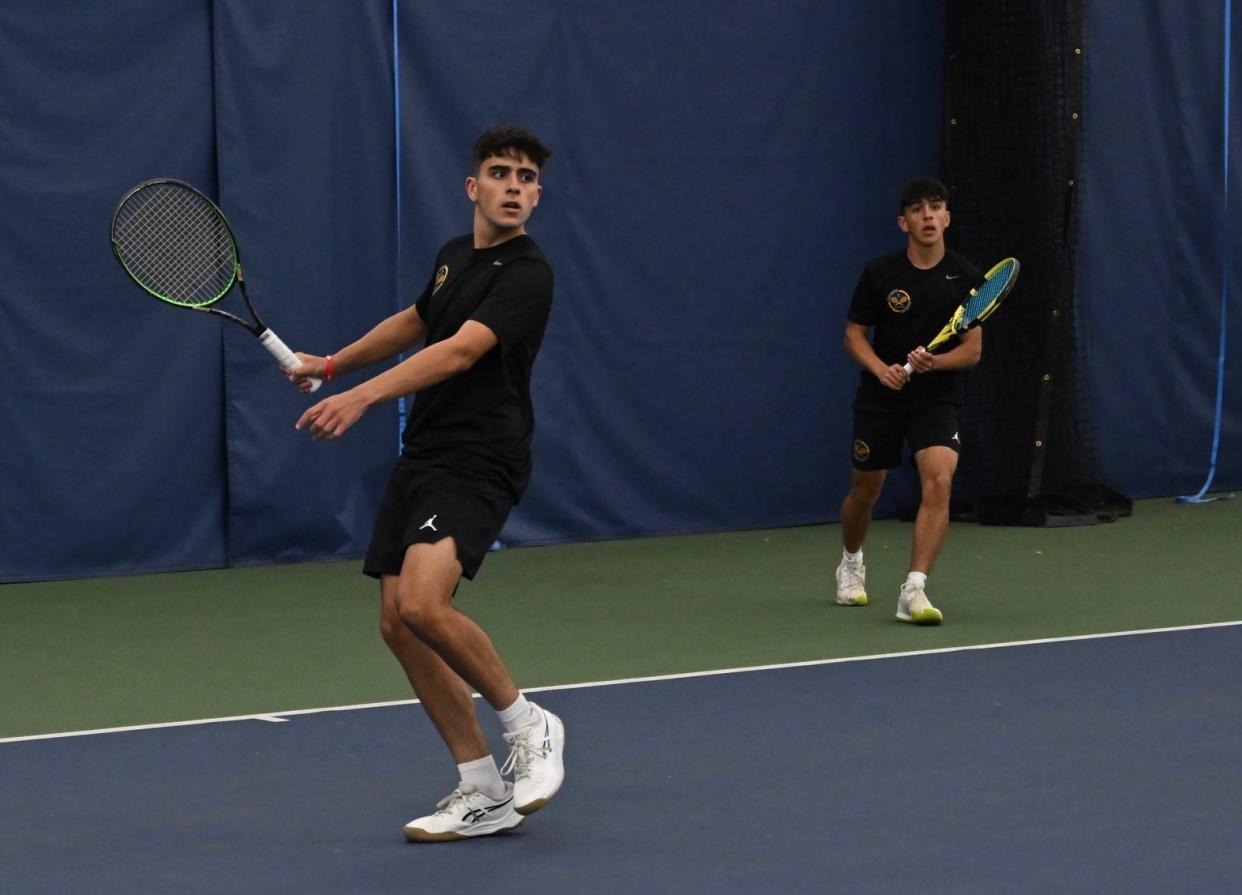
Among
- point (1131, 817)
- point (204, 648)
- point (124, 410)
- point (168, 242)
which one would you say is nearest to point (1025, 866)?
point (1131, 817)

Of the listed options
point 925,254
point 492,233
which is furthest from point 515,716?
point 925,254

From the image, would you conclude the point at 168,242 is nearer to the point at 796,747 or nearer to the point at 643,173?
the point at 796,747

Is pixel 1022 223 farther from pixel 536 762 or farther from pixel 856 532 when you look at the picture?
pixel 536 762

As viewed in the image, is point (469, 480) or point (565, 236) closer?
point (469, 480)

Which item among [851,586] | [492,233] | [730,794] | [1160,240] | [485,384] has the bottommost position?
[851,586]

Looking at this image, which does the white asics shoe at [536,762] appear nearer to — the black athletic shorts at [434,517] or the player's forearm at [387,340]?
the black athletic shorts at [434,517]

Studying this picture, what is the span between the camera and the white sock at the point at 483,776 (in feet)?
16.1

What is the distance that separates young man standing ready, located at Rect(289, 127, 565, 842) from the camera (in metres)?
4.86

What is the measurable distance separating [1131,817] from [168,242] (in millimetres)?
2851

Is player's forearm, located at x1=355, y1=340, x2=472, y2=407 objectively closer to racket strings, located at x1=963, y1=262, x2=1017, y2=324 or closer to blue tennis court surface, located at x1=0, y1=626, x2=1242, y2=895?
blue tennis court surface, located at x1=0, y1=626, x2=1242, y2=895

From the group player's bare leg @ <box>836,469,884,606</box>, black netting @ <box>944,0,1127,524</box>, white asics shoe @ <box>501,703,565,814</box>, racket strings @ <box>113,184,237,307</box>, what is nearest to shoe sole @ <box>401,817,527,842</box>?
white asics shoe @ <box>501,703,565,814</box>

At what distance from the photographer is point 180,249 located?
19.5 feet

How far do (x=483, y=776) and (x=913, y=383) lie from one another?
3623 mm

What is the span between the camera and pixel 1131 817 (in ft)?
16.4
